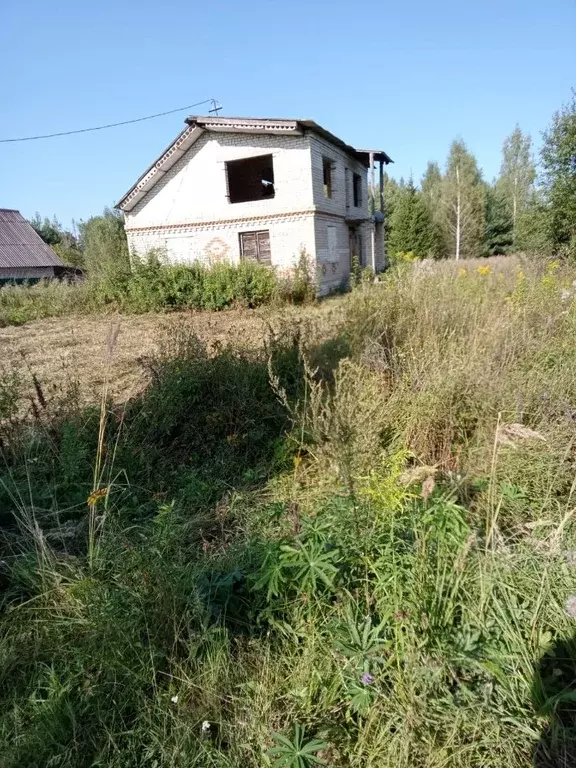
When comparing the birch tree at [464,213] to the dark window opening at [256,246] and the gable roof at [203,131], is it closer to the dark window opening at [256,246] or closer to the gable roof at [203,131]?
the gable roof at [203,131]

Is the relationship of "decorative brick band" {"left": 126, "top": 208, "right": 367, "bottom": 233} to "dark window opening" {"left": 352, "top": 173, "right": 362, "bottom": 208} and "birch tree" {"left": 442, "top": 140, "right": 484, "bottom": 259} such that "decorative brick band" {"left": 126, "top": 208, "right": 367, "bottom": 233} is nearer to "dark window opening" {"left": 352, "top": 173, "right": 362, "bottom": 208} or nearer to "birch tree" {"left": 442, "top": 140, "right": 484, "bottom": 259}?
"dark window opening" {"left": 352, "top": 173, "right": 362, "bottom": 208}

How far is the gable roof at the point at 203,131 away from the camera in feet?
46.2

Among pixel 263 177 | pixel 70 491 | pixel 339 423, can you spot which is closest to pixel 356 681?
pixel 339 423

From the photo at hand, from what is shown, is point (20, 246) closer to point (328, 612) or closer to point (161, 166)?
point (161, 166)

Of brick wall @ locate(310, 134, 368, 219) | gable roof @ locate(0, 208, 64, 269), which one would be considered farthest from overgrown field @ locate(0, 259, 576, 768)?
gable roof @ locate(0, 208, 64, 269)

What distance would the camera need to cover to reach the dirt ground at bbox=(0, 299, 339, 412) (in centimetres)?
491

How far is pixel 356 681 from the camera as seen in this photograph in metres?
1.49

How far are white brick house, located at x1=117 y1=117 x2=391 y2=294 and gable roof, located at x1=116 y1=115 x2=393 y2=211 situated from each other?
0.10 feet

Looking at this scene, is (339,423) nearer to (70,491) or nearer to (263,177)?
(70,491)

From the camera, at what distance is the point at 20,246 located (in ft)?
90.9

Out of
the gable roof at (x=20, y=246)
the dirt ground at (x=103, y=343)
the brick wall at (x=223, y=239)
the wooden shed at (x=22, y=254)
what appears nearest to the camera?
the dirt ground at (x=103, y=343)

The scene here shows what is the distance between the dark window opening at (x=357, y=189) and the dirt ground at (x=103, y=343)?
35.7 feet

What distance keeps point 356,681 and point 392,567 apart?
1.26 ft

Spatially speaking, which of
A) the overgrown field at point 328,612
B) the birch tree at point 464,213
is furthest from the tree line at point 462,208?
the overgrown field at point 328,612
